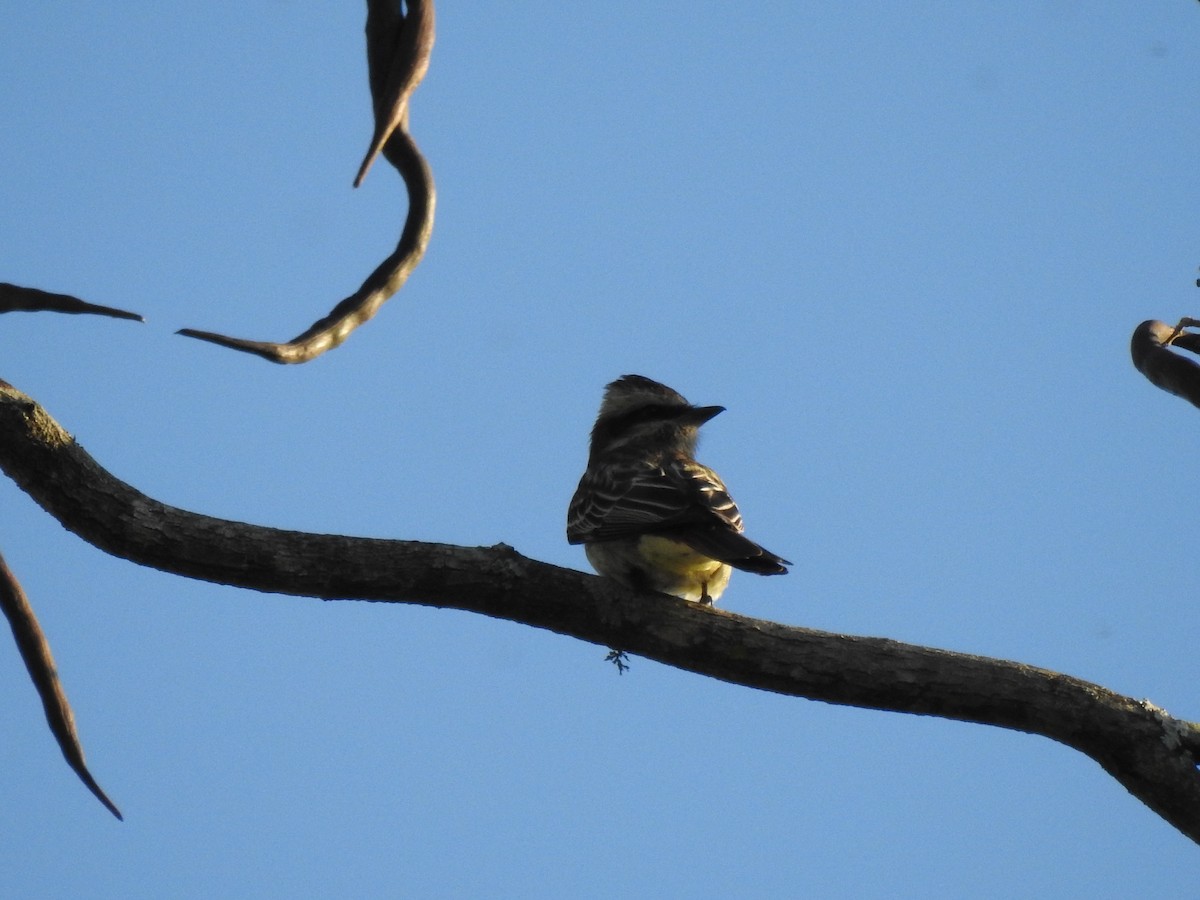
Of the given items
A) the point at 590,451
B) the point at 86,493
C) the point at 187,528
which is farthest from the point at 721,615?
the point at 590,451

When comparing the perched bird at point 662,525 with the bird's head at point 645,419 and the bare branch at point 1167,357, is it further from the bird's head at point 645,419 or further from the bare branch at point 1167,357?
the bare branch at point 1167,357

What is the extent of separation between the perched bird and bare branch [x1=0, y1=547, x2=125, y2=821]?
103 inches

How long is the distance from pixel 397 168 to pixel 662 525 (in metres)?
3.02

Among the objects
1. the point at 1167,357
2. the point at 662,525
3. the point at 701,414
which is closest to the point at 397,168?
the point at 1167,357

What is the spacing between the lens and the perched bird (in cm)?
591

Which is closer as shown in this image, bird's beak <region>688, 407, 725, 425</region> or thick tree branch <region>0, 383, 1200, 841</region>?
thick tree branch <region>0, 383, 1200, 841</region>

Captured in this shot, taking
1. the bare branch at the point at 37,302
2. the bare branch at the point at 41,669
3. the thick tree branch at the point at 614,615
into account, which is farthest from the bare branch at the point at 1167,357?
the bare branch at the point at 41,669

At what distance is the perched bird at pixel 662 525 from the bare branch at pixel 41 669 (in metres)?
2.61

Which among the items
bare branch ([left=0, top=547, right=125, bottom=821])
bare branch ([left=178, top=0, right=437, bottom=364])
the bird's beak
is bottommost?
bare branch ([left=0, top=547, right=125, bottom=821])

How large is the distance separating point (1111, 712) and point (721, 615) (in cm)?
141

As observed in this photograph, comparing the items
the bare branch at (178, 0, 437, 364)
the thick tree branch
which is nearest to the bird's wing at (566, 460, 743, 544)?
the thick tree branch

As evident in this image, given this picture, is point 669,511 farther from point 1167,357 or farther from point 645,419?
point 1167,357

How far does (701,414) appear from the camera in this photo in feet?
26.1

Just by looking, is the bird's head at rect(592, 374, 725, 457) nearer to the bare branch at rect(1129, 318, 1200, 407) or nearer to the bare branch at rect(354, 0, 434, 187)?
the bare branch at rect(1129, 318, 1200, 407)
